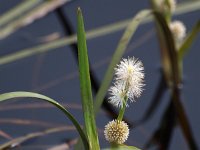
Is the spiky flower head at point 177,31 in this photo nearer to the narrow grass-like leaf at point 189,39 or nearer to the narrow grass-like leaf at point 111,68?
the narrow grass-like leaf at point 189,39

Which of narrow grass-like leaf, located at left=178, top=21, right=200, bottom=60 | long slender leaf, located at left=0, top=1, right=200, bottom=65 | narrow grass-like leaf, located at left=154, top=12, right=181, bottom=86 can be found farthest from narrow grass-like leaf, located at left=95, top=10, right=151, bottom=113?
long slender leaf, located at left=0, top=1, right=200, bottom=65

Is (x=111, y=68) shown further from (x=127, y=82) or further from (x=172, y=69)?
(x=172, y=69)

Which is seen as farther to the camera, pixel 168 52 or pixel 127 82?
pixel 168 52

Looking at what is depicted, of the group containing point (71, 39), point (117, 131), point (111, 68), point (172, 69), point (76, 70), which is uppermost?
point (71, 39)

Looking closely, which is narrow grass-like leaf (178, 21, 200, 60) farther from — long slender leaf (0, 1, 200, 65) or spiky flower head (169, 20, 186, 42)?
long slender leaf (0, 1, 200, 65)

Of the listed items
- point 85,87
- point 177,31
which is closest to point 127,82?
point 85,87

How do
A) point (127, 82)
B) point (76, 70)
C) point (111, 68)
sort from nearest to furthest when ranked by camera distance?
point (127, 82) < point (111, 68) < point (76, 70)

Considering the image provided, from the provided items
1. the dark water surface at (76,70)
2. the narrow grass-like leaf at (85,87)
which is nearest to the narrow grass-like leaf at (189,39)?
the dark water surface at (76,70)
